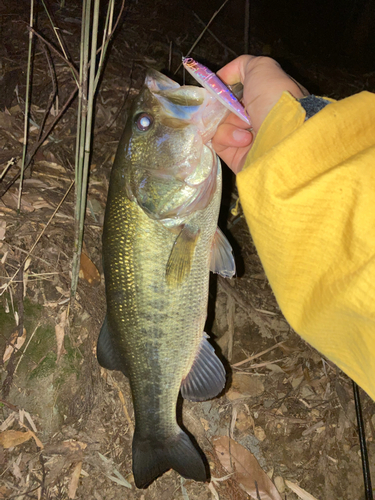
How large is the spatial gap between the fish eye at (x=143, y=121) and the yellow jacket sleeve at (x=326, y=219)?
0.79 meters

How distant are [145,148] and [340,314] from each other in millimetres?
1342

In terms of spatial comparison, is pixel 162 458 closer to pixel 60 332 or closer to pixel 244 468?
pixel 244 468

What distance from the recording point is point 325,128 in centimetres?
131

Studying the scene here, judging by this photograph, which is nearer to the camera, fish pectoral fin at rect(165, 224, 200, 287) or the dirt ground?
fish pectoral fin at rect(165, 224, 200, 287)

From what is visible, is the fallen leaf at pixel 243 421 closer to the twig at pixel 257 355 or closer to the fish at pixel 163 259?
the twig at pixel 257 355

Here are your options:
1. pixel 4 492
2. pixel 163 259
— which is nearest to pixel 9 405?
pixel 4 492

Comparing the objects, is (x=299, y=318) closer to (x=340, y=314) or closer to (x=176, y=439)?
(x=340, y=314)

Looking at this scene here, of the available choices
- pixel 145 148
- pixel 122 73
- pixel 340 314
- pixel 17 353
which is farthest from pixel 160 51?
pixel 340 314

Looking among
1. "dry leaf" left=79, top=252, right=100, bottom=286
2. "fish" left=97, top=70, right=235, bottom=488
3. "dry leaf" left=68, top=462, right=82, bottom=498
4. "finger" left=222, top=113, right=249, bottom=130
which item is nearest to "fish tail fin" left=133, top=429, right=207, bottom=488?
"fish" left=97, top=70, right=235, bottom=488

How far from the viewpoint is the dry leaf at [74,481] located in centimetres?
270

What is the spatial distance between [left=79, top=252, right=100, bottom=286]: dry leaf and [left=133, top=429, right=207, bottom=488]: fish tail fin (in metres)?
1.26

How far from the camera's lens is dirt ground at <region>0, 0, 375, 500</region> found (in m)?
2.77

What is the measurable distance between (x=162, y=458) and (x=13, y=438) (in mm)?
1222

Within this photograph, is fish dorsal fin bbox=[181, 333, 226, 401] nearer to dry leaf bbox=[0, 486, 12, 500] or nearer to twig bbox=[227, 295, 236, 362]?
twig bbox=[227, 295, 236, 362]
